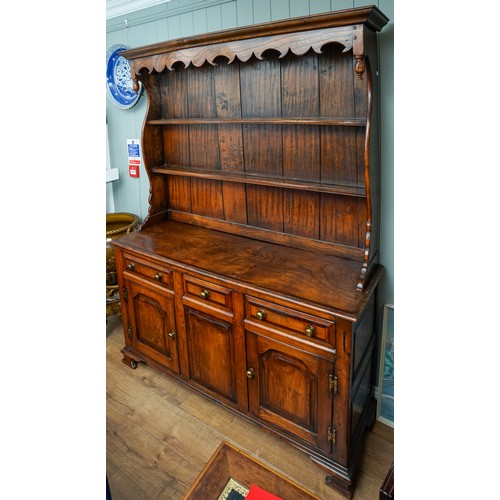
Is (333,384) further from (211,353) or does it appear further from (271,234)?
→ (271,234)

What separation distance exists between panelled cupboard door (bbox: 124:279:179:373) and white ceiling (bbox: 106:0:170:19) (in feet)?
5.72

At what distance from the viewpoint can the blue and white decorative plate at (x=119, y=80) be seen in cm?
287

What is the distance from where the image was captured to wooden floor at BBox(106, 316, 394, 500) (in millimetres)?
1894

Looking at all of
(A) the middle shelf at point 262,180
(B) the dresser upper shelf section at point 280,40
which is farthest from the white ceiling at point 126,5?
(A) the middle shelf at point 262,180

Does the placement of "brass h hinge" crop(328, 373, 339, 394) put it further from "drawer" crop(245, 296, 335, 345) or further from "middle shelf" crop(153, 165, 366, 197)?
"middle shelf" crop(153, 165, 366, 197)

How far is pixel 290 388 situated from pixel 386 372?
628 millimetres

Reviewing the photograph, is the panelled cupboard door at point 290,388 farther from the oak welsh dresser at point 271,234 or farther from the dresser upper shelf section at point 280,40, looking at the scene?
the dresser upper shelf section at point 280,40

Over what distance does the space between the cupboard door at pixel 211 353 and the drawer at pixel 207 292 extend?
0.08 m

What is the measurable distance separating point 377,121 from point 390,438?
159 cm

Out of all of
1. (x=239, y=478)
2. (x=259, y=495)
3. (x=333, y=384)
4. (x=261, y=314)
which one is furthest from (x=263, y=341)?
(x=259, y=495)

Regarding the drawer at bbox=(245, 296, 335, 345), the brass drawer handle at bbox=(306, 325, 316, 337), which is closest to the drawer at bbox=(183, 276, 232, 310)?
the drawer at bbox=(245, 296, 335, 345)

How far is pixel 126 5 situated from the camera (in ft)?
8.82
